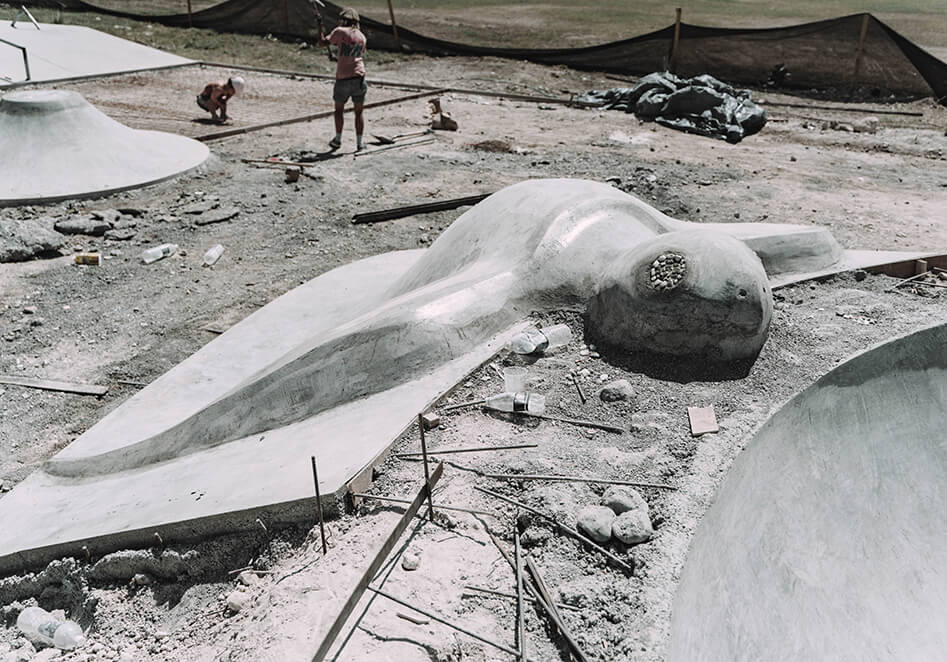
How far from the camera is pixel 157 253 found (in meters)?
8.71

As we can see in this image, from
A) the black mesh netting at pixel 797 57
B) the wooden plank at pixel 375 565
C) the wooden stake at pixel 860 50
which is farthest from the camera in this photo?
the wooden stake at pixel 860 50

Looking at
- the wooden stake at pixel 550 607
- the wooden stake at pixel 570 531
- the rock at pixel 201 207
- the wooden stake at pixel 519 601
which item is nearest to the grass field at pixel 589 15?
the rock at pixel 201 207

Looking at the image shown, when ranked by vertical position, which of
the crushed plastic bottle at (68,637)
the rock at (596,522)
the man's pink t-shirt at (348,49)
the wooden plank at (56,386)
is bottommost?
the wooden plank at (56,386)

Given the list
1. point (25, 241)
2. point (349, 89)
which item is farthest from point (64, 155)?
point (349, 89)

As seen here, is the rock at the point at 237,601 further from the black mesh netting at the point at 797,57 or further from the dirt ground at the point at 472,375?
the black mesh netting at the point at 797,57

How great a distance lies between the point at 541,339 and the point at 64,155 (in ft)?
28.1

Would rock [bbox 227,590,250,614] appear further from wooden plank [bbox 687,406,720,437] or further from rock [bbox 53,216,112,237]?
rock [bbox 53,216,112,237]

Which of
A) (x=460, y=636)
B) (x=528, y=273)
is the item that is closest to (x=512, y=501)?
(x=460, y=636)

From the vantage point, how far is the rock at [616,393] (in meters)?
4.38

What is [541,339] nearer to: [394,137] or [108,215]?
[108,215]

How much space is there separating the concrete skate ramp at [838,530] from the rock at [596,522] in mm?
339

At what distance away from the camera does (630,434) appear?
4.11 metres

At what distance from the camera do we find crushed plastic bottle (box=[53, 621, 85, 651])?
3.69 meters

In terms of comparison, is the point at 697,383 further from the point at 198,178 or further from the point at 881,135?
the point at 881,135
